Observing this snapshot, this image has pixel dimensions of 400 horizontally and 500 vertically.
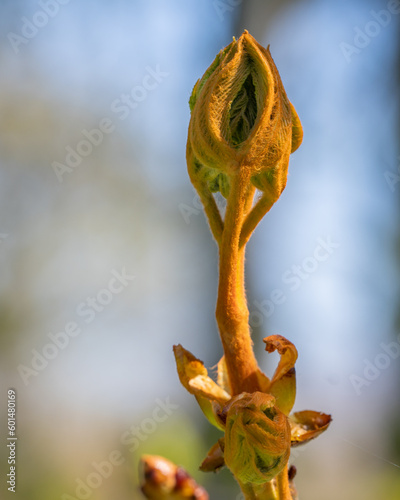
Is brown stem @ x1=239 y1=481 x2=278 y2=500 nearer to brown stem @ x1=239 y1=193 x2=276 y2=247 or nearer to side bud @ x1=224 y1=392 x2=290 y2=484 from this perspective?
side bud @ x1=224 y1=392 x2=290 y2=484

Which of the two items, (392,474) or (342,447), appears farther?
(342,447)

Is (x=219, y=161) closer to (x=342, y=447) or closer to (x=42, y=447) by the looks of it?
(x=342, y=447)

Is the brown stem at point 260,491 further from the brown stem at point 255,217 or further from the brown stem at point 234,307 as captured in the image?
the brown stem at point 255,217

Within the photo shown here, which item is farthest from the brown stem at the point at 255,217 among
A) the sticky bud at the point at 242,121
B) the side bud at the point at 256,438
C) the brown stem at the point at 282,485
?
the brown stem at the point at 282,485

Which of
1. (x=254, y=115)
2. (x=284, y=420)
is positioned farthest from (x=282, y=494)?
(x=254, y=115)

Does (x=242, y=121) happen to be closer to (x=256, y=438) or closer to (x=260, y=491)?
(x=256, y=438)

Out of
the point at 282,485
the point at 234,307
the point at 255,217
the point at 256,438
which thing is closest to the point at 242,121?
the point at 255,217

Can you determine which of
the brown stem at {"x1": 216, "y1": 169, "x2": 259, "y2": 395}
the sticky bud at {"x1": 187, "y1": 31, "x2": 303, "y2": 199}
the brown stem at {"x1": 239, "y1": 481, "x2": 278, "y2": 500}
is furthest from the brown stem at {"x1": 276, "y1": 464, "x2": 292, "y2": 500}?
the sticky bud at {"x1": 187, "y1": 31, "x2": 303, "y2": 199}
